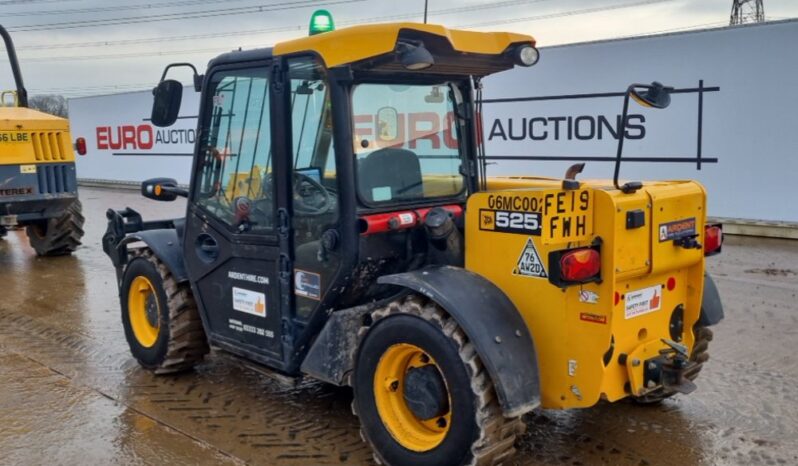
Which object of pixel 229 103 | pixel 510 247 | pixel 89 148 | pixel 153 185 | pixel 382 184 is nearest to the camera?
pixel 510 247

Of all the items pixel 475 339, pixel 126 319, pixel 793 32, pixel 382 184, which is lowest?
pixel 126 319

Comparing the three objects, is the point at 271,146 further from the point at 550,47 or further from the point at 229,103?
the point at 550,47

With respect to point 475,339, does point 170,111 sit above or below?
above

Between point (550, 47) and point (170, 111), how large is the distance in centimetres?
861

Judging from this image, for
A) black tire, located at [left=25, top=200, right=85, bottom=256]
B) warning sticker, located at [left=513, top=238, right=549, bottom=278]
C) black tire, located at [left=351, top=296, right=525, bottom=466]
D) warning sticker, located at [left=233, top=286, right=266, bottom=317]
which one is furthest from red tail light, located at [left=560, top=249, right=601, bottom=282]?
black tire, located at [left=25, top=200, right=85, bottom=256]

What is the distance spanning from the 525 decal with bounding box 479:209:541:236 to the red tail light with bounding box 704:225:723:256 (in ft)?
3.85

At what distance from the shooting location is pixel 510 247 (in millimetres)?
3600

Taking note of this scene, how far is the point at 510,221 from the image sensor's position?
3.58 m

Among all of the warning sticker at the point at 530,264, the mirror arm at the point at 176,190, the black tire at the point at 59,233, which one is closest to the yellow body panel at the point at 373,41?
the warning sticker at the point at 530,264

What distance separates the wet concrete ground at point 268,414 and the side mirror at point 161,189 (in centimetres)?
111

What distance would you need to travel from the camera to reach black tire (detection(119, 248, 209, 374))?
5074 mm

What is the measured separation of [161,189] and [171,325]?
2.91ft

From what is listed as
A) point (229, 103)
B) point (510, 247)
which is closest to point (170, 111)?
point (229, 103)

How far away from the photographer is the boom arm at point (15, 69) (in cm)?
1050
